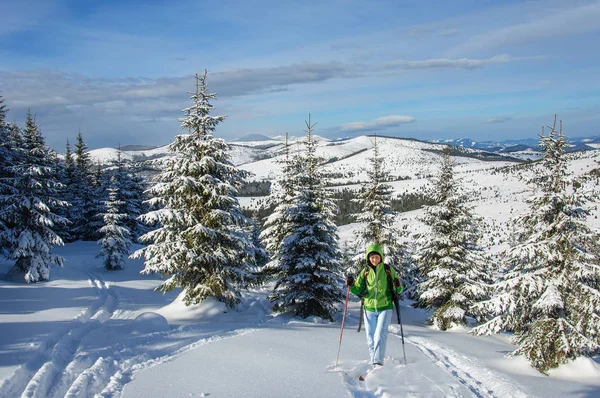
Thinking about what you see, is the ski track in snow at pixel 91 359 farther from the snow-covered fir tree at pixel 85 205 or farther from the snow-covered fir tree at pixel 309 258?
the snow-covered fir tree at pixel 85 205

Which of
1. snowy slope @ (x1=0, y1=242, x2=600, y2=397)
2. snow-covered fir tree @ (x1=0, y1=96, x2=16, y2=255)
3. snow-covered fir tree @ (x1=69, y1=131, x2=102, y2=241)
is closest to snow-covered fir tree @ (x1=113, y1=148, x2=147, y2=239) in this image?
snow-covered fir tree @ (x1=69, y1=131, x2=102, y2=241)

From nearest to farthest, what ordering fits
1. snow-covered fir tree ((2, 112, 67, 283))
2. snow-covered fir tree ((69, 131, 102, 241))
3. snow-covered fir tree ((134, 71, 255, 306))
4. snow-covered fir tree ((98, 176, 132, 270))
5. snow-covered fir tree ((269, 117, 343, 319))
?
snow-covered fir tree ((134, 71, 255, 306)), snow-covered fir tree ((269, 117, 343, 319)), snow-covered fir tree ((2, 112, 67, 283)), snow-covered fir tree ((98, 176, 132, 270)), snow-covered fir tree ((69, 131, 102, 241))

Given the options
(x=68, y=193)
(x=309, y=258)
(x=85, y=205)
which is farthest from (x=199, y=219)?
(x=68, y=193)

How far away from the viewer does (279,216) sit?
62.1 ft

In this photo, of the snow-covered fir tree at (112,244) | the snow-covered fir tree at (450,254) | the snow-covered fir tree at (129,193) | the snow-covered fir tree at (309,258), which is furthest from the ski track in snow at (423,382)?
the snow-covered fir tree at (129,193)

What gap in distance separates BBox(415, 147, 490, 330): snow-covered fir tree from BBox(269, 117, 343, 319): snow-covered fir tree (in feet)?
17.1

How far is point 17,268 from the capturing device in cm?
2208

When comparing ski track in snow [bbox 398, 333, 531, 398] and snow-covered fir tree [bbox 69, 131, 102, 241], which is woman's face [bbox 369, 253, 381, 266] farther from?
snow-covered fir tree [bbox 69, 131, 102, 241]

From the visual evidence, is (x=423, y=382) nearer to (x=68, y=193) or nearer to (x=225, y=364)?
(x=225, y=364)

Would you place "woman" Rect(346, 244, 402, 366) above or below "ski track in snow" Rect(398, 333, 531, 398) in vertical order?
above

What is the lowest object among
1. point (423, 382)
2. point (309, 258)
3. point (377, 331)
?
point (423, 382)

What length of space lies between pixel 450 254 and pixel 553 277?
25.2ft

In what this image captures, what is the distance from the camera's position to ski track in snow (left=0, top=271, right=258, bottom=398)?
22.2 ft

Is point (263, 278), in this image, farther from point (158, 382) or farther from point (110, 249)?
point (110, 249)
